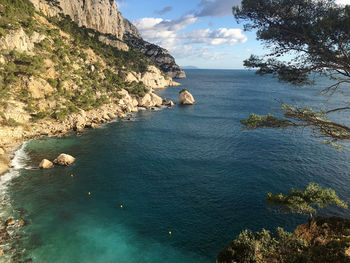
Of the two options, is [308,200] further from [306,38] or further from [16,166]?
[16,166]

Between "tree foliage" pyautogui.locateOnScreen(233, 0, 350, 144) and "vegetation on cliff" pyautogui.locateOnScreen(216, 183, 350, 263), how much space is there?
7.65 m

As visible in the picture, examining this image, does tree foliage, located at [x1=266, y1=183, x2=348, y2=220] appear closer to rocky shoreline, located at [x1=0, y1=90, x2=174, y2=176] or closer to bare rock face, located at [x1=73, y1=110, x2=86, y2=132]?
rocky shoreline, located at [x1=0, y1=90, x2=174, y2=176]

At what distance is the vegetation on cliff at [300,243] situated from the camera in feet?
46.8

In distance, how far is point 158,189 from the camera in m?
32.8

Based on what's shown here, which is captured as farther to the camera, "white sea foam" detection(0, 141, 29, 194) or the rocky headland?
the rocky headland

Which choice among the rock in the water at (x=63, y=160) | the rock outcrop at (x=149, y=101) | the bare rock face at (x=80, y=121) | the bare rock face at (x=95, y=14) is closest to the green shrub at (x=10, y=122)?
the bare rock face at (x=80, y=121)

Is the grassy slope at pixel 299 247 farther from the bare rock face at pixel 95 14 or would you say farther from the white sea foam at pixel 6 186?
the bare rock face at pixel 95 14

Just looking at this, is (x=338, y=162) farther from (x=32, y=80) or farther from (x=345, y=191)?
(x=32, y=80)

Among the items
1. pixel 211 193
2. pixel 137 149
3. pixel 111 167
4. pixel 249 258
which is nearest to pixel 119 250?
pixel 249 258

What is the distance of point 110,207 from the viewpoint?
28.5 m

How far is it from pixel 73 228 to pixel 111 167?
16.1 metres

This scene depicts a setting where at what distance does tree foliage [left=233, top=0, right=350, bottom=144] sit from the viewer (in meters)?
14.0

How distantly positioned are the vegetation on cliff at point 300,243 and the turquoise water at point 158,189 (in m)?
4.63

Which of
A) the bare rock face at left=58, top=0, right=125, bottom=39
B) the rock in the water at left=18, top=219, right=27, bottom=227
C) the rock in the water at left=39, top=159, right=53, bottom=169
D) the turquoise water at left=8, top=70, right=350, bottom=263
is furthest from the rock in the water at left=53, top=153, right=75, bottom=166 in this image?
the bare rock face at left=58, top=0, right=125, bottom=39
